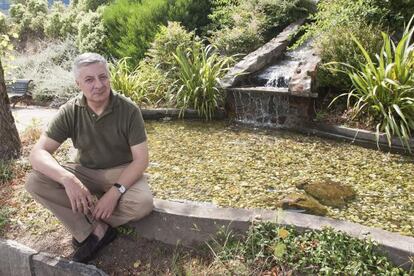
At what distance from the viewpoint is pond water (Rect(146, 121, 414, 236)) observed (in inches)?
134

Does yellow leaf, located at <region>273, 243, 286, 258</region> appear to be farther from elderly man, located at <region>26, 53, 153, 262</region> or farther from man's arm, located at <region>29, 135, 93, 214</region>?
man's arm, located at <region>29, 135, 93, 214</region>

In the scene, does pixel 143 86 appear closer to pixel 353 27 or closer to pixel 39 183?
pixel 353 27

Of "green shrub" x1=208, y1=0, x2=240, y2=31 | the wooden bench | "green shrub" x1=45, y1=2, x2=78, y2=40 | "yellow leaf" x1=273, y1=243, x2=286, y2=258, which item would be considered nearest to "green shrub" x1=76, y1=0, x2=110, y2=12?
"green shrub" x1=45, y1=2, x2=78, y2=40

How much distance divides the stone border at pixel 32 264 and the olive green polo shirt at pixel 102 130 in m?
0.71

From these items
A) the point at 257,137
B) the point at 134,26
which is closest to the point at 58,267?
the point at 257,137

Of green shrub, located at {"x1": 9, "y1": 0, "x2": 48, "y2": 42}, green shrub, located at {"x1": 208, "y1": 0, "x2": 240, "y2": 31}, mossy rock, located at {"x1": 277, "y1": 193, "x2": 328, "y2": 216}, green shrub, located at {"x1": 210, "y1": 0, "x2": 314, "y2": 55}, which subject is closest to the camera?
mossy rock, located at {"x1": 277, "y1": 193, "x2": 328, "y2": 216}

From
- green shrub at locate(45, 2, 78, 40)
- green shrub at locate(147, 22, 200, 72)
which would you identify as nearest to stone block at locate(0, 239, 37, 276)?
green shrub at locate(147, 22, 200, 72)

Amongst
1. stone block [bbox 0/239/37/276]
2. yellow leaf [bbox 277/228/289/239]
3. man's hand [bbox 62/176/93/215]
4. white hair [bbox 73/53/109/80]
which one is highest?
white hair [bbox 73/53/109/80]

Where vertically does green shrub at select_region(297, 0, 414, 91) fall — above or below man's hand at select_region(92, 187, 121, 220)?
above

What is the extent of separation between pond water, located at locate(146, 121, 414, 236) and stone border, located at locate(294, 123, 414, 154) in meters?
0.20

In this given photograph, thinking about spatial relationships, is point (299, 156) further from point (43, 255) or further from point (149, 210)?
point (43, 255)

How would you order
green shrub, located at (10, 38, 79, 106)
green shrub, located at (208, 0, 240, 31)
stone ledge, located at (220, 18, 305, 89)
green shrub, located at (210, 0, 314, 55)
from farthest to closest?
green shrub, located at (208, 0, 240, 31) < green shrub, located at (10, 38, 79, 106) < green shrub, located at (210, 0, 314, 55) < stone ledge, located at (220, 18, 305, 89)

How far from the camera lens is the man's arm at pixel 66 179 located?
2.66 metres

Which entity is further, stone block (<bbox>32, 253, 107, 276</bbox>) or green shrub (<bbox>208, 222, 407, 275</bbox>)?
stone block (<bbox>32, 253, 107, 276</bbox>)
